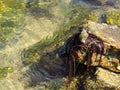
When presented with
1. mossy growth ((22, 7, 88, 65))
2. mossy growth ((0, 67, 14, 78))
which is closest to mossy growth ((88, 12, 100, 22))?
mossy growth ((22, 7, 88, 65))

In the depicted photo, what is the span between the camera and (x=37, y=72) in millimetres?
9219

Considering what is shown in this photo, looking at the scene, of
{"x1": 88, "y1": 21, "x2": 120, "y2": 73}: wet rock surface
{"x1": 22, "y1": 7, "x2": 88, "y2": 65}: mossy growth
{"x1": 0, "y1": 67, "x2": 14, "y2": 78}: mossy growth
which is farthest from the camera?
{"x1": 22, "y1": 7, "x2": 88, "y2": 65}: mossy growth

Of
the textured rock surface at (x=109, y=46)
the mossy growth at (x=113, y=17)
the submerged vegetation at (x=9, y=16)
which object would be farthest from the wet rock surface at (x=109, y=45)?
the submerged vegetation at (x=9, y=16)

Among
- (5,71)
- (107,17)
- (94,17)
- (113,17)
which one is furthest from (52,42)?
(113,17)

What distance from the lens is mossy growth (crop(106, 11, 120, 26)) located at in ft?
38.2

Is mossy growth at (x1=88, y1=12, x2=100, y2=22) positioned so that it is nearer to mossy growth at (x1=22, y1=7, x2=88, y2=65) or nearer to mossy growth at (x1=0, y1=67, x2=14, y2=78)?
mossy growth at (x1=22, y1=7, x2=88, y2=65)

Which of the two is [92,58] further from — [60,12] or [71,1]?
[71,1]

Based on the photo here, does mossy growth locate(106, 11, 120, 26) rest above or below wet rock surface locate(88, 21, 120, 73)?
below

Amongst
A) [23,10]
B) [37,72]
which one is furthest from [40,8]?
[37,72]

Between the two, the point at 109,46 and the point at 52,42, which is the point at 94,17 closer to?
the point at 52,42

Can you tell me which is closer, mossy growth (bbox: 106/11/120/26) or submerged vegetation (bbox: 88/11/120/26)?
mossy growth (bbox: 106/11/120/26)

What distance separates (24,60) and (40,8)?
4.92 metres

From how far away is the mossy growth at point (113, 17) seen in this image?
11658 millimetres

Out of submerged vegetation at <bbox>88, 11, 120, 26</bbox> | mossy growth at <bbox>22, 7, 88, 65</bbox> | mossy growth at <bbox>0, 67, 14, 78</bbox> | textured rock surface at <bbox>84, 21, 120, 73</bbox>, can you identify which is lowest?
mossy growth at <bbox>0, 67, 14, 78</bbox>
